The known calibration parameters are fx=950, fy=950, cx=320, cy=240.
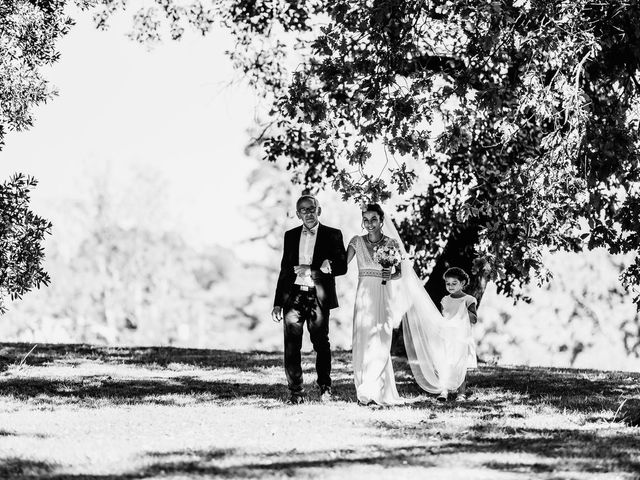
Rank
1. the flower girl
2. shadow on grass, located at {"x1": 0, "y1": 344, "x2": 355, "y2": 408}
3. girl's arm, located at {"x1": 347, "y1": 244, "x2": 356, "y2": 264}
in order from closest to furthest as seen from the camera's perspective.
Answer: girl's arm, located at {"x1": 347, "y1": 244, "x2": 356, "y2": 264} < shadow on grass, located at {"x1": 0, "y1": 344, "x2": 355, "y2": 408} < the flower girl

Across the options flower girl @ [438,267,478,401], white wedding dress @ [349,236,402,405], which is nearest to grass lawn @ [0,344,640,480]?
white wedding dress @ [349,236,402,405]

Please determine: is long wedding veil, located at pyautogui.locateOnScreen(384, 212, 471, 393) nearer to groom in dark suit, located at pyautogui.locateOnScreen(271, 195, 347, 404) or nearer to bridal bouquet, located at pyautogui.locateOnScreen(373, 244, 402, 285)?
bridal bouquet, located at pyautogui.locateOnScreen(373, 244, 402, 285)

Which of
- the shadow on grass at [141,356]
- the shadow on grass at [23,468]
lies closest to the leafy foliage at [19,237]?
the shadow on grass at [141,356]

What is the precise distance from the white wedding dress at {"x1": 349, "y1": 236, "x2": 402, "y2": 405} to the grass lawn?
0.34 meters

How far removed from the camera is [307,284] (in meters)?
11.6

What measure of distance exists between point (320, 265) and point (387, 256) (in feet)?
2.75

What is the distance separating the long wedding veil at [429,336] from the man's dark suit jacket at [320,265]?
34.7 inches

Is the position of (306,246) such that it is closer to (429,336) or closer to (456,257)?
(429,336)

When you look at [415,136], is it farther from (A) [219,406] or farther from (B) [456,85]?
(A) [219,406]

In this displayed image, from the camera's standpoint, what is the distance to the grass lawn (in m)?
7.27

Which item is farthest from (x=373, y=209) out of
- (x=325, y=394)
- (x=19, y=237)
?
(x=19, y=237)

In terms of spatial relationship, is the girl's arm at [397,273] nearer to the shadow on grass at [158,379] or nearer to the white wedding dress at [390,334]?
the white wedding dress at [390,334]

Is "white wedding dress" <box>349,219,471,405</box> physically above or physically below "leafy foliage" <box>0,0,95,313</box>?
below

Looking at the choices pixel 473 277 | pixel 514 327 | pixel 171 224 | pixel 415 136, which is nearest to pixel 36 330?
pixel 171 224
